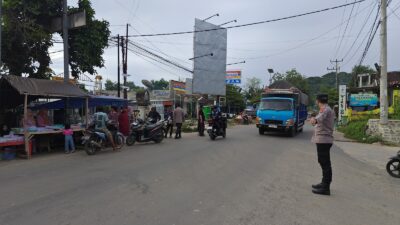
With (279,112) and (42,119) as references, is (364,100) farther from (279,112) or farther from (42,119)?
(42,119)

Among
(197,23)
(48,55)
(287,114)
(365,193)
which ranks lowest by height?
(365,193)

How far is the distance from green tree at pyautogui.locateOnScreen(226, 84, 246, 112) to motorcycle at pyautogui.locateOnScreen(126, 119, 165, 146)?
52237 mm

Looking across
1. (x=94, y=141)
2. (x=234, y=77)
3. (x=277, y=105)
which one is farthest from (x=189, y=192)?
(x=234, y=77)

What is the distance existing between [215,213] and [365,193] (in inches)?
139

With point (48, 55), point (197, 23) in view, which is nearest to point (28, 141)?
point (48, 55)

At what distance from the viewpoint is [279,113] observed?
20.2m

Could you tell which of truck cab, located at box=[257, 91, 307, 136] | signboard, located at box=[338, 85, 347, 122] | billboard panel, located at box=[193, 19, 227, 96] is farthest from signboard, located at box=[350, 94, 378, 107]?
truck cab, located at box=[257, 91, 307, 136]

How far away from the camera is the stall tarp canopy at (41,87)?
467 inches

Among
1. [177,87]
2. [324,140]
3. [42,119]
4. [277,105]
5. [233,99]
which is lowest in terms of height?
[324,140]

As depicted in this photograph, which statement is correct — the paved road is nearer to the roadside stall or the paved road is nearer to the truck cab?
the roadside stall

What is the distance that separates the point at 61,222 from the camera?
493 cm

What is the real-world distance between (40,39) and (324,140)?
13962mm

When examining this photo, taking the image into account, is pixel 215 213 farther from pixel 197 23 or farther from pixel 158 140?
pixel 197 23

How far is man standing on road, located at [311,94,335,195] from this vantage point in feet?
22.1
